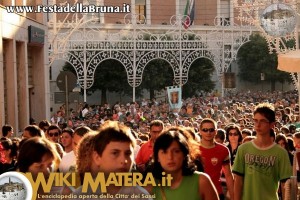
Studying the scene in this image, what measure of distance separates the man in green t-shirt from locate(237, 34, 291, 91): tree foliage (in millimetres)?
54793

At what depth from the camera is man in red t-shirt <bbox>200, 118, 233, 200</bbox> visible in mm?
8312

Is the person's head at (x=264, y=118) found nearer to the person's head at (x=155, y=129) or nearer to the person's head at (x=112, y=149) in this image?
the person's head at (x=112, y=149)

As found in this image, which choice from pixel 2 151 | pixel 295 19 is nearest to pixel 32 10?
pixel 295 19

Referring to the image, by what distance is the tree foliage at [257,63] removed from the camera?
62281 millimetres

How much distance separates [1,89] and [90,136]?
575 inches

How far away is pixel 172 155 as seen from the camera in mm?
5348

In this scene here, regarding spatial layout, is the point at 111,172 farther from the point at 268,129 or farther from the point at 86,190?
the point at 268,129

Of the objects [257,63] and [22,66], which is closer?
[22,66]

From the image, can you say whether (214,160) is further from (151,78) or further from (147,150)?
(151,78)

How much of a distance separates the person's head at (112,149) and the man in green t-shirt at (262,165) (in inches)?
96.2

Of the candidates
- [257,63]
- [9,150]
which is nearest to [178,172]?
[9,150]

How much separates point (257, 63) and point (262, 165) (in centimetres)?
5649

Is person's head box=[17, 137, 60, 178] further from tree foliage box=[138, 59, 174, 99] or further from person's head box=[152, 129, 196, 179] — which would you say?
tree foliage box=[138, 59, 174, 99]

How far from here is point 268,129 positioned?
286 inches
